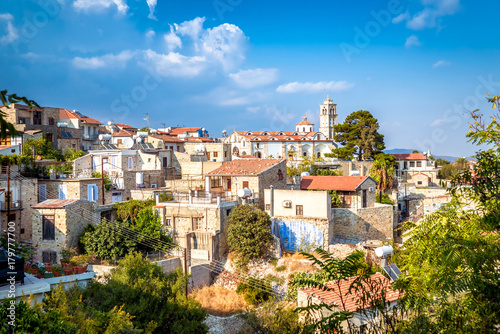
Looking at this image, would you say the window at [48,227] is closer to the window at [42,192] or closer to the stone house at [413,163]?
the window at [42,192]

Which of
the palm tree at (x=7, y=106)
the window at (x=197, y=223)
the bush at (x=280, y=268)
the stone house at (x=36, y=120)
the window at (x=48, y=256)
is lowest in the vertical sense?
the bush at (x=280, y=268)

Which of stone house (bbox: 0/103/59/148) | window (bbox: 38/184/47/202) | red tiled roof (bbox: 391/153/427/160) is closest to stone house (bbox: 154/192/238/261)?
window (bbox: 38/184/47/202)

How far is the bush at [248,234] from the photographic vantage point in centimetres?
2505

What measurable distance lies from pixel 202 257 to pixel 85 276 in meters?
10.9

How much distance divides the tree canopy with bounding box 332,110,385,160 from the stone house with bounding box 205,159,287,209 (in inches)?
1008

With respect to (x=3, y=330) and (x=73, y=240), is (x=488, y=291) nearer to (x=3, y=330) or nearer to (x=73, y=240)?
(x=3, y=330)

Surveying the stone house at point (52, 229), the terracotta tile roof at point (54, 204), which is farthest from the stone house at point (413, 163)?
the stone house at point (52, 229)

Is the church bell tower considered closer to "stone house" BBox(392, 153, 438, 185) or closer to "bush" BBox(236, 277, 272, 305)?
"stone house" BBox(392, 153, 438, 185)

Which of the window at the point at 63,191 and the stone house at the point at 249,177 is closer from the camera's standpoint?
the window at the point at 63,191

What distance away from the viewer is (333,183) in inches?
1288

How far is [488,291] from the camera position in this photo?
6.79 metres

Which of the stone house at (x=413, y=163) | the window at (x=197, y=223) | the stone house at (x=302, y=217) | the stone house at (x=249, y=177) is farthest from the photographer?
the stone house at (x=413, y=163)

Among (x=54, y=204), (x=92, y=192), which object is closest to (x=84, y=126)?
(x=92, y=192)

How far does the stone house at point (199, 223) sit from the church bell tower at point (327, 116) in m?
73.9
